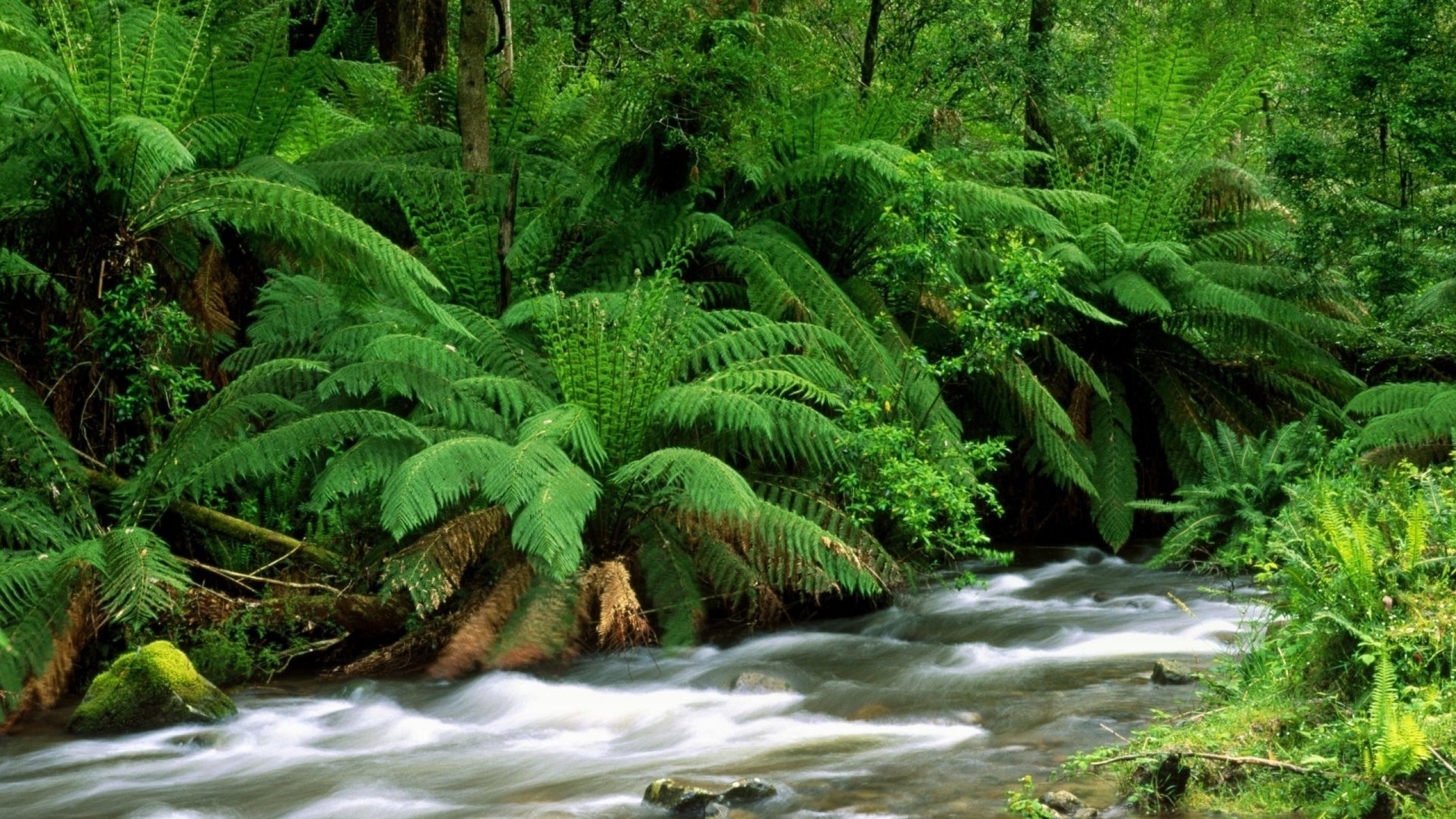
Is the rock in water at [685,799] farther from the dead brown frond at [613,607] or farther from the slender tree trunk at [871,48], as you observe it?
the slender tree trunk at [871,48]

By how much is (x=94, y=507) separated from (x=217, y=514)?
491 millimetres

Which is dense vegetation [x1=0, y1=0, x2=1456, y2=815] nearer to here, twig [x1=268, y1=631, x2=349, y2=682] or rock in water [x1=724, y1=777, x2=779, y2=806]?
twig [x1=268, y1=631, x2=349, y2=682]

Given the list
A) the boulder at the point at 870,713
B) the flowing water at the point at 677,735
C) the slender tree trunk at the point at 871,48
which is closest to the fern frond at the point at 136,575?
the flowing water at the point at 677,735

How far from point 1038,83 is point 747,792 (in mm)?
7116

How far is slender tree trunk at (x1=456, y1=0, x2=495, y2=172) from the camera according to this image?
747cm

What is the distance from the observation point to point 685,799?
380cm

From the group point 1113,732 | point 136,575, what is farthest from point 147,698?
point 1113,732

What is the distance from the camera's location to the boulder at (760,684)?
17.1 feet

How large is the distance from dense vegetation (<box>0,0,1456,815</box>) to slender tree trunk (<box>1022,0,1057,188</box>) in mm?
39

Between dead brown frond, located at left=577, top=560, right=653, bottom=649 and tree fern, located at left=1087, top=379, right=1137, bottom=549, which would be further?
tree fern, located at left=1087, top=379, right=1137, bottom=549

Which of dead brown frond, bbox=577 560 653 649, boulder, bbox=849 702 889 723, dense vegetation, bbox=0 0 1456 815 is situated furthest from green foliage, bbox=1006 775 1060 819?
dead brown frond, bbox=577 560 653 649

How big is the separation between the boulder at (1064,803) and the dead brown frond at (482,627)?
2642mm

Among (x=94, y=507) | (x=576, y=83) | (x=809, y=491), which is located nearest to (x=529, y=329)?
(x=809, y=491)

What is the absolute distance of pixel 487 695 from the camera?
5223 millimetres
